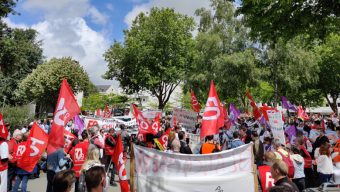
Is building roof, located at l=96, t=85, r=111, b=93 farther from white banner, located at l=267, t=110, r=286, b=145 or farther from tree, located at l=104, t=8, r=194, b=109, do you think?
white banner, located at l=267, t=110, r=286, b=145

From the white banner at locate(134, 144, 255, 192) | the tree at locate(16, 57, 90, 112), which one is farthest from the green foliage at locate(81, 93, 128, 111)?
the white banner at locate(134, 144, 255, 192)

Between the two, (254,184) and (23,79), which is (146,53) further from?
(254,184)

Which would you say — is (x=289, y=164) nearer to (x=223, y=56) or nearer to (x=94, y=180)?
(x=94, y=180)

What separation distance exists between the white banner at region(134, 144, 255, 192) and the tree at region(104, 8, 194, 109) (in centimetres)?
3817

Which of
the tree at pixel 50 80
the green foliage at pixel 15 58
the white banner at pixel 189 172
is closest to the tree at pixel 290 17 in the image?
the white banner at pixel 189 172

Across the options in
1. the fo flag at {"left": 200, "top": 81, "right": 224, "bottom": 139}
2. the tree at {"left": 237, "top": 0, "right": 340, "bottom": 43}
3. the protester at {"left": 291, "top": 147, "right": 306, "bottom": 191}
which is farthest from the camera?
the tree at {"left": 237, "top": 0, "right": 340, "bottom": 43}

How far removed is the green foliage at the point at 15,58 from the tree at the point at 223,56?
16265 mm

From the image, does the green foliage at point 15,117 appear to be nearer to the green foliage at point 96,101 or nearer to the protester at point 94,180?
the protester at point 94,180

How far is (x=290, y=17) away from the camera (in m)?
11.8

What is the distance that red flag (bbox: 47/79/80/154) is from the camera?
6.79m

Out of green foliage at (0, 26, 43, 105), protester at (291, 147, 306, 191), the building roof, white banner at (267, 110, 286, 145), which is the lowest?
protester at (291, 147, 306, 191)

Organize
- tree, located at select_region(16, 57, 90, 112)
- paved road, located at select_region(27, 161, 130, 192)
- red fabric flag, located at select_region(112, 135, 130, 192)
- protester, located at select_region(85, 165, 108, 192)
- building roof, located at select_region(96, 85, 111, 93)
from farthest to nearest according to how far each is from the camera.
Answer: building roof, located at select_region(96, 85, 111, 93) < tree, located at select_region(16, 57, 90, 112) < paved road, located at select_region(27, 161, 130, 192) < red fabric flag, located at select_region(112, 135, 130, 192) < protester, located at select_region(85, 165, 108, 192)

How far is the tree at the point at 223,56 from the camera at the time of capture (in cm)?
3272

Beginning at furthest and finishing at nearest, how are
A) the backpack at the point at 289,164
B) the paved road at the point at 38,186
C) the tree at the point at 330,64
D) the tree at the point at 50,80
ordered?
the tree at the point at 330,64, the tree at the point at 50,80, the paved road at the point at 38,186, the backpack at the point at 289,164
